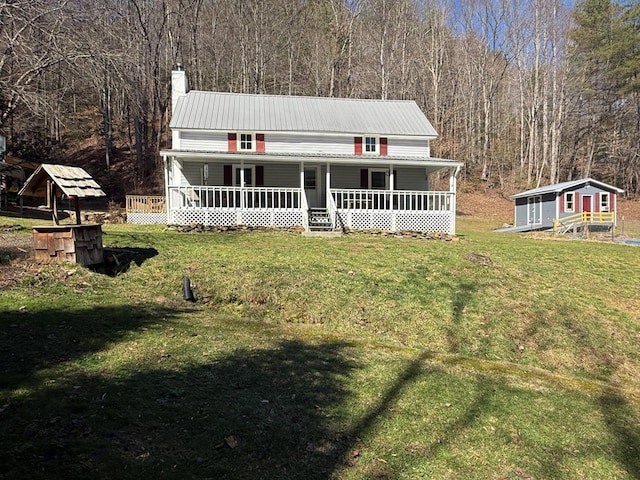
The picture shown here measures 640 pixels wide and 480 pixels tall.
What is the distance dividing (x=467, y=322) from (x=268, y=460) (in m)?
6.57

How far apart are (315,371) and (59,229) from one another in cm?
645

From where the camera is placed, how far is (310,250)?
13547mm

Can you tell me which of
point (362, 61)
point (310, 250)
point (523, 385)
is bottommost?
point (523, 385)

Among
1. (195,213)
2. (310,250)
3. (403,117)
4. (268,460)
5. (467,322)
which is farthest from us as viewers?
(403,117)

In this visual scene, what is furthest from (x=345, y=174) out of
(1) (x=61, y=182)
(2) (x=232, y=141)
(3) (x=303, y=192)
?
(1) (x=61, y=182)

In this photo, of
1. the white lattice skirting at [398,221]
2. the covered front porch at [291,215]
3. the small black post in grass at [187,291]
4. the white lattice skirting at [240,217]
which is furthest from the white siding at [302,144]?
the small black post in grass at [187,291]

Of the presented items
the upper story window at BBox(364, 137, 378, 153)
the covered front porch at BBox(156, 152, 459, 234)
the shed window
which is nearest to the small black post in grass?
the covered front porch at BBox(156, 152, 459, 234)

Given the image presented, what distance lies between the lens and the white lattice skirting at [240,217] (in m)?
17.7

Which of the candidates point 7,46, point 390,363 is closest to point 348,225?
point 390,363

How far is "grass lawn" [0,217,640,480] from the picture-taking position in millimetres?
3791

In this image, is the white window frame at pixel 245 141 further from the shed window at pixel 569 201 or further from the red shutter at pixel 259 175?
the shed window at pixel 569 201

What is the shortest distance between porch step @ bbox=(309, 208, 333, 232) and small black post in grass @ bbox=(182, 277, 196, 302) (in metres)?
8.54

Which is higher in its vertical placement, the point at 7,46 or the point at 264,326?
the point at 7,46

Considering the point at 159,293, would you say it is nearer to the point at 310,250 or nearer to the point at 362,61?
the point at 310,250
